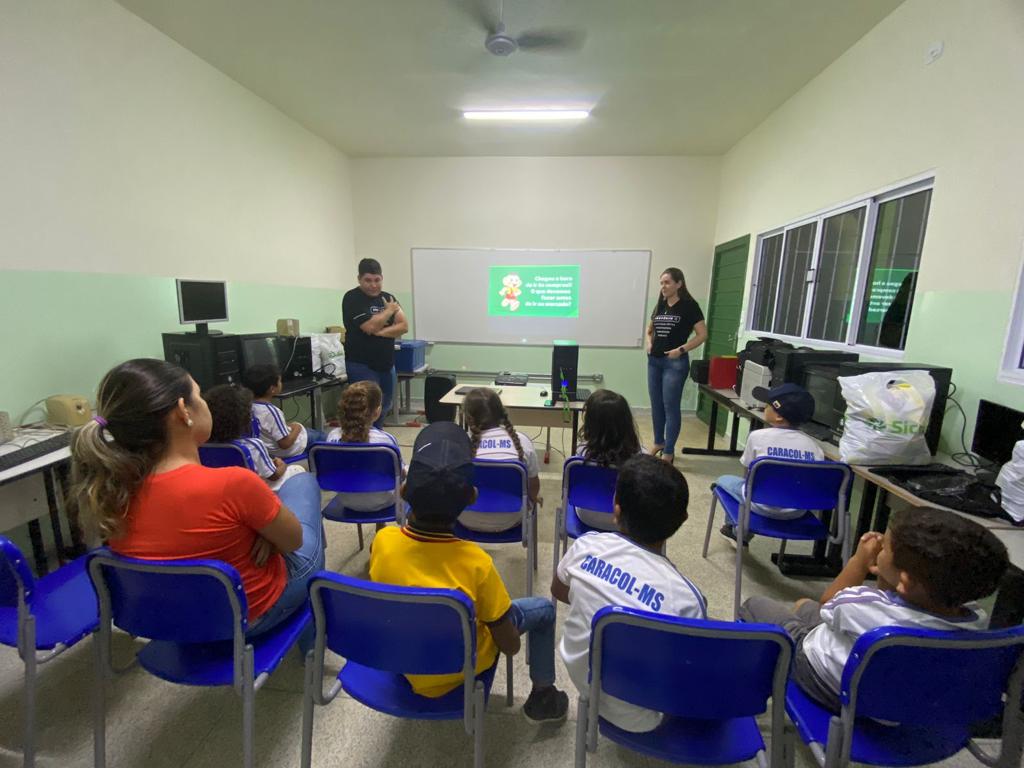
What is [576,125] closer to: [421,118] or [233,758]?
[421,118]

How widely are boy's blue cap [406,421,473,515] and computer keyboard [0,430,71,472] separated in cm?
189

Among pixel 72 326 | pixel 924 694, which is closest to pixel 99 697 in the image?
pixel 924 694

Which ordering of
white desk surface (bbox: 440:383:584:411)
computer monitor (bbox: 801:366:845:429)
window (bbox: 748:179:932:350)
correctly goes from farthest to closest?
white desk surface (bbox: 440:383:584:411) < window (bbox: 748:179:932:350) < computer monitor (bbox: 801:366:845:429)

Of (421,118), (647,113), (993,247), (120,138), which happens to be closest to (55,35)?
(120,138)

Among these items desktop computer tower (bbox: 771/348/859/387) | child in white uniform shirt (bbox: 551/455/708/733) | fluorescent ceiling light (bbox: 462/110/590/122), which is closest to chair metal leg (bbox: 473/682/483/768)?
child in white uniform shirt (bbox: 551/455/708/733)

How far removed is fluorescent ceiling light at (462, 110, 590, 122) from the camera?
155 inches

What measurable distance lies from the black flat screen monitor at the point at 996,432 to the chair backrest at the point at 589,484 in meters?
1.45

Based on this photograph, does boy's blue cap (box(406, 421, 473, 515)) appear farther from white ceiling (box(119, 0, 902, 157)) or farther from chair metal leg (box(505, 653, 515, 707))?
white ceiling (box(119, 0, 902, 157))

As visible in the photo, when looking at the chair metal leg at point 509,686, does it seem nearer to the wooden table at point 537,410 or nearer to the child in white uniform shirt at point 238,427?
the child in white uniform shirt at point 238,427

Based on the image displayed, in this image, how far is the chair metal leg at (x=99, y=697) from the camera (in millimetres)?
1177

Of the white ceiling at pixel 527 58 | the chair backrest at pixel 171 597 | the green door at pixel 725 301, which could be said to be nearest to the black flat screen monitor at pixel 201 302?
the white ceiling at pixel 527 58

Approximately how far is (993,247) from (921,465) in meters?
0.96

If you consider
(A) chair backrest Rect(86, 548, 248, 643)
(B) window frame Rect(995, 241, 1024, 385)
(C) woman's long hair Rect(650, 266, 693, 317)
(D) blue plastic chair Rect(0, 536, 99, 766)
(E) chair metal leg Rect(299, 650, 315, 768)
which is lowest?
(E) chair metal leg Rect(299, 650, 315, 768)

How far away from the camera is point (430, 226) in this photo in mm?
5426
